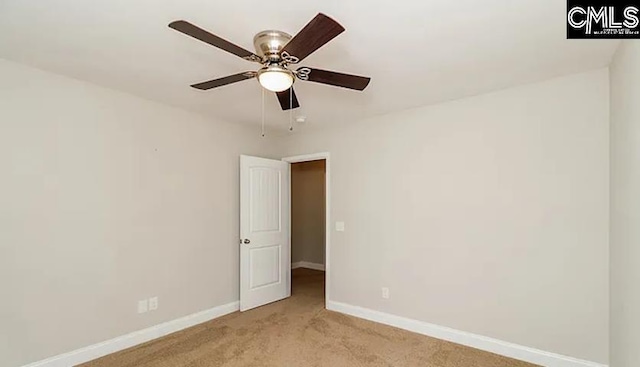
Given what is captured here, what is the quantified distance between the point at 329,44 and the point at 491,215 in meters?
2.15

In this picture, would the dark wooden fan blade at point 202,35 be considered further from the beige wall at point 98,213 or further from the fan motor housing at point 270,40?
the beige wall at point 98,213

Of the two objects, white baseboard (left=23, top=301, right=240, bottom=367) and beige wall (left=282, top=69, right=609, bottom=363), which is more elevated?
beige wall (left=282, top=69, right=609, bottom=363)

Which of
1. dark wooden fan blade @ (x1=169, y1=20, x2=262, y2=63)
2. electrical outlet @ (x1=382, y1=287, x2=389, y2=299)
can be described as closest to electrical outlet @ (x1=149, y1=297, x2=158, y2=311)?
electrical outlet @ (x1=382, y1=287, x2=389, y2=299)

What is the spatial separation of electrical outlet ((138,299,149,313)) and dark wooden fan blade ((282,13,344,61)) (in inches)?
113

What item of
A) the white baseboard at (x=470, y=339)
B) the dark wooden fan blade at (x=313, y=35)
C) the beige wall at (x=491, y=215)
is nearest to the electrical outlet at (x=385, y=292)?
the beige wall at (x=491, y=215)

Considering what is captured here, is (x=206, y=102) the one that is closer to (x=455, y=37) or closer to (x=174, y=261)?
(x=174, y=261)

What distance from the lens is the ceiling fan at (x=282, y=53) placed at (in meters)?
1.52

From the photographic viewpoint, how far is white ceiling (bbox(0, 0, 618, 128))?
5.84ft

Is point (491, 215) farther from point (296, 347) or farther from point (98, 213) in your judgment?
point (98, 213)

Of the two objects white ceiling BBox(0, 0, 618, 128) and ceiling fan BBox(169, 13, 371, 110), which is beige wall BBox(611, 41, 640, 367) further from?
ceiling fan BBox(169, 13, 371, 110)

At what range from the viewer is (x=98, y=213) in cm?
294

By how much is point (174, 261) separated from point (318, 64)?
2.56 m

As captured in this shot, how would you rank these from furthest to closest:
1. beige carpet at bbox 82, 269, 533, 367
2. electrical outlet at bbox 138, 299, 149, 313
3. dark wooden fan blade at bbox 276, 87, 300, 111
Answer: electrical outlet at bbox 138, 299, 149, 313
beige carpet at bbox 82, 269, 533, 367
dark wooden fan blade at bbox 276, 87, 300, 111

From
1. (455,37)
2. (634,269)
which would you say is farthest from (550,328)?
(455,37)
